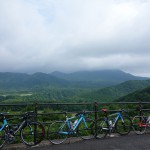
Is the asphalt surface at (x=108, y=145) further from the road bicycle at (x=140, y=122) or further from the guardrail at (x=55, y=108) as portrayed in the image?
the road bicycle at (x=140, y=122)

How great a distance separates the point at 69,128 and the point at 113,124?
1.82m

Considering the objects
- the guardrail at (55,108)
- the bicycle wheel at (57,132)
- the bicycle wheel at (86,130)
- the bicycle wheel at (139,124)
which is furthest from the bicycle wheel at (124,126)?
the bicycle wheel at (57,132)

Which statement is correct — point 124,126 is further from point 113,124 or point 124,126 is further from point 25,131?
point 25,131

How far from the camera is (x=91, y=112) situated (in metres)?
9.27

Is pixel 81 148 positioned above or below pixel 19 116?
below

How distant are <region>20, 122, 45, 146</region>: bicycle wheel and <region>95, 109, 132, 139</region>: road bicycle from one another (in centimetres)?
204

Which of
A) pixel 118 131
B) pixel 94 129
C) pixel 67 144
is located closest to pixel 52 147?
pixel 67 144

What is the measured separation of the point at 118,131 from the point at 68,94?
18585cm

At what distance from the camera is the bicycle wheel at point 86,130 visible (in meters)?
9.00

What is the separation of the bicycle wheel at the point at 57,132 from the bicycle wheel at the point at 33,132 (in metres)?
0.29

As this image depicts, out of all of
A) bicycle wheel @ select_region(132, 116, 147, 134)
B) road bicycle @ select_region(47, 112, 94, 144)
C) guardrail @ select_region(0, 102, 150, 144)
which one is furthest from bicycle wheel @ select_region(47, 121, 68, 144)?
bicycle wheel @ select_region(132, 116, 147, 134)

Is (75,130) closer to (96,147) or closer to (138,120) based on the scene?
(96,147)

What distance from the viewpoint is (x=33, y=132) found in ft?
26.2

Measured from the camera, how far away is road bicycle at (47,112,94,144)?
848 cm
